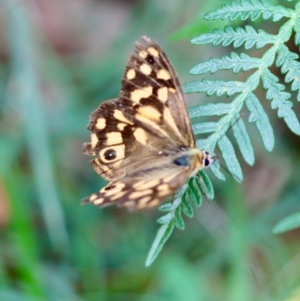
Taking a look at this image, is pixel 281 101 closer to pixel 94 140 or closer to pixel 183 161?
pixel 183 161

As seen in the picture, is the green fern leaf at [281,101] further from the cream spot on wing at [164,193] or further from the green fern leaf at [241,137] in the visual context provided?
the cream spot on wing at [164,193]

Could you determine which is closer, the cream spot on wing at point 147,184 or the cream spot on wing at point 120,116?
the cream spot on wing at point 147,184

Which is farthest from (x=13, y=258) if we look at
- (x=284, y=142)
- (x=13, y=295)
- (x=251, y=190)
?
(x=284, y=142)

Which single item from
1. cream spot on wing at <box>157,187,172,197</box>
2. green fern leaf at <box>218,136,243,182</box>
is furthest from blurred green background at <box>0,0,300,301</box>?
cream spot on wing at <box>157,187,172,197</box>

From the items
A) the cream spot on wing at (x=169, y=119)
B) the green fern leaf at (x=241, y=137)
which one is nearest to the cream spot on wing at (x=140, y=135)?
the cream spot on wing at (x=169, y=119)

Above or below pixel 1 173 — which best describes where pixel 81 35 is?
above

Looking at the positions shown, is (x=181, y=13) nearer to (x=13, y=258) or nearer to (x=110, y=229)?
(x=110, y=229)
